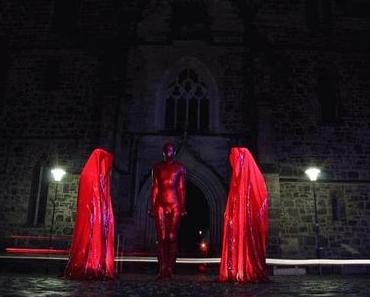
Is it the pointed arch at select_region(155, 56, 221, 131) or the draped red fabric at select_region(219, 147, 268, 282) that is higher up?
the pointed arch at select_region(155, 56, 221, 131)

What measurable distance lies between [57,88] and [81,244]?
34.6 feet

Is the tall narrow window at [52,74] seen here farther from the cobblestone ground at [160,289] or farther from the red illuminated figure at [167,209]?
the cobblestone ground at [160,289]

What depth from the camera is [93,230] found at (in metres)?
5.58

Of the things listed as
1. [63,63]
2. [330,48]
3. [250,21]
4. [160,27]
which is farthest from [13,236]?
[330,48]

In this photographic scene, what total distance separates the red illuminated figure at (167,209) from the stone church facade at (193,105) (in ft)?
20.7

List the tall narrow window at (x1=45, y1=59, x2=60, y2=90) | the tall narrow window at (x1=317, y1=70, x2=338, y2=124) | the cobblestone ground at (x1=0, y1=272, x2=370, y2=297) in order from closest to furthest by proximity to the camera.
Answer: the cobblestone ground at (x1=0, y1=272, x2=370, y2=297), the tall narrow window at (x1=317, y1=70, x2=338, y2=124), the tall narrow window at (x1=45, y1=59, x2=60, y2=90)

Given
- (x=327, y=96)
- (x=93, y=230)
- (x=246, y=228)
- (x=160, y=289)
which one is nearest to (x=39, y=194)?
(x=93, y=230)

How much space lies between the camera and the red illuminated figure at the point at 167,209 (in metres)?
6.10

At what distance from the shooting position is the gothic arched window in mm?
14227

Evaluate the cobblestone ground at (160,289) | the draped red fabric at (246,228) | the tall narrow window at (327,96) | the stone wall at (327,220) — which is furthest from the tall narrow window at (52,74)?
the draped red fabric at (246,228)

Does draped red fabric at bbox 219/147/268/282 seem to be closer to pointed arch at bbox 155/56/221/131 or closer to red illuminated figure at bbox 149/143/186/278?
red illuminated figure at bbox 149/143/186/278

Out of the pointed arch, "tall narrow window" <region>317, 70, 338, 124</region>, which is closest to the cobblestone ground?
the pointed arch

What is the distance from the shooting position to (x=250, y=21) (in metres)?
15.0

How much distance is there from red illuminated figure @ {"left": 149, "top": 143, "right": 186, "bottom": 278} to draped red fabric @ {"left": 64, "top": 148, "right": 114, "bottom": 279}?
0.83 m
